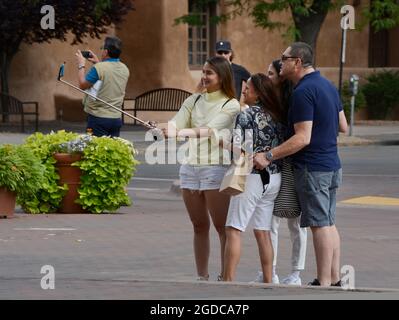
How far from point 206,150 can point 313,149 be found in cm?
92

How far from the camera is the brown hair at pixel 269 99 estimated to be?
33.4 feet

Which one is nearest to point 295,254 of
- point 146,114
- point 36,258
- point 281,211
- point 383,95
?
point 281,211

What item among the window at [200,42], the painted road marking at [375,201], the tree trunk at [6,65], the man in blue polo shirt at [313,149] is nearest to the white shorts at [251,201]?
the man in blue polo shirt at [313,149]

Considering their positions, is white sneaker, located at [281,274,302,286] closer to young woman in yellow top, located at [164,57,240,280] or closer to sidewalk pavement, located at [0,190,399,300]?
sidewalk pavement, located at [0,190,399,300]

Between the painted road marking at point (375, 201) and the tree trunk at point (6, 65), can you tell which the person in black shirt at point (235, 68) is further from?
the tree trunk at point (6, 65)

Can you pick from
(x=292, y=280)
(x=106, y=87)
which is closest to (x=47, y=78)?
(x=106, y=87)

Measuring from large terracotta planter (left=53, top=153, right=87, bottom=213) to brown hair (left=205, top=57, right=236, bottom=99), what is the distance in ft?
16.6

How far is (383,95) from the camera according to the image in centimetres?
4106

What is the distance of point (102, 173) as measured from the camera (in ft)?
50.0

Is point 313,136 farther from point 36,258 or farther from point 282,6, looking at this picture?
point 282,6

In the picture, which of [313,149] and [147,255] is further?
[147,255]

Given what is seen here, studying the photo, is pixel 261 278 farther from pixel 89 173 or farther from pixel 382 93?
pixel 382 93

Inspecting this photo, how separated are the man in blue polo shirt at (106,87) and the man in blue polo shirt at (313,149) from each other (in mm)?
5827
